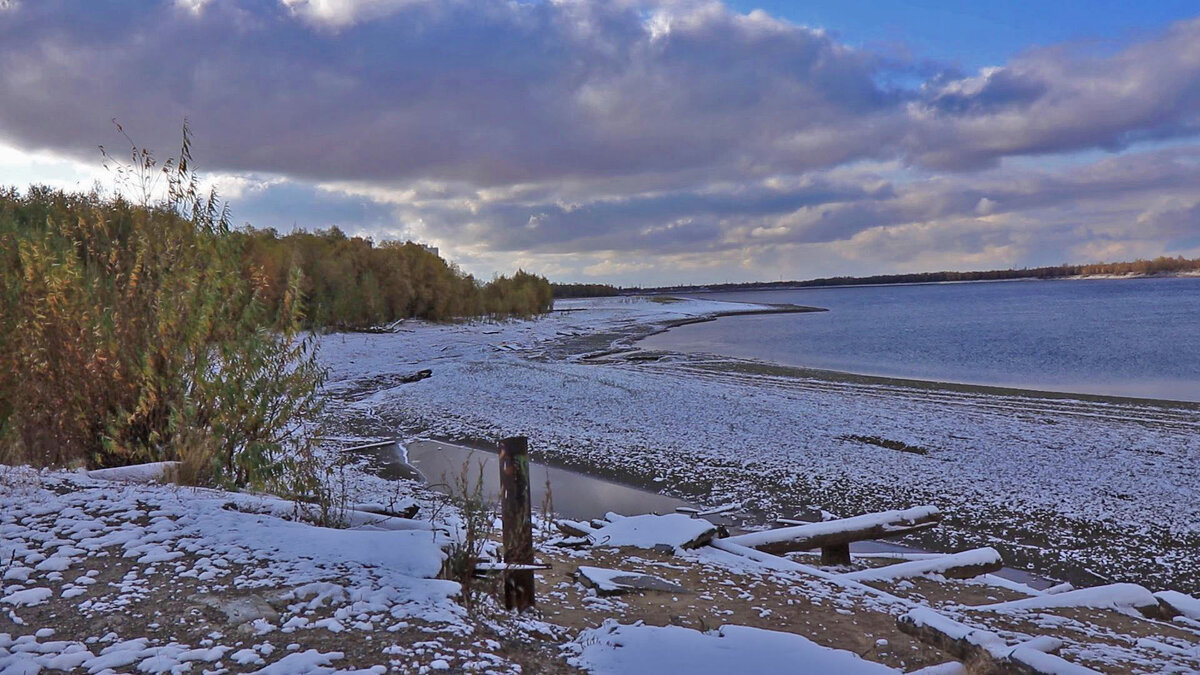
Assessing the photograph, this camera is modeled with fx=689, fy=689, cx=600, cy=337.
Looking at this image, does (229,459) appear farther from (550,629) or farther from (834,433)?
(834,433)

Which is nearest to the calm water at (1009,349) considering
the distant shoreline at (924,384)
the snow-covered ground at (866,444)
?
the distant shoreline at (924,384)

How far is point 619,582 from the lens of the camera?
497cm

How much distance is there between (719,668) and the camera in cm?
334

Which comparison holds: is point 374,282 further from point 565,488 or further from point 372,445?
point 565,488

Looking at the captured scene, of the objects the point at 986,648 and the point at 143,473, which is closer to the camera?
the point at 986,648

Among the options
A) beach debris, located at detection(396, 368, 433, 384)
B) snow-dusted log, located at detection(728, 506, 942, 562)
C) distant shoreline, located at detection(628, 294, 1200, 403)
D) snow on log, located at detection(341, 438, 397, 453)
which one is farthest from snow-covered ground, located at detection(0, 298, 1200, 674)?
beach debris, located at detection(396, 368, 433, 384)

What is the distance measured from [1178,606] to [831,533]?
288 centimetres

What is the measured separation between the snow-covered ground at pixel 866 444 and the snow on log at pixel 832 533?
1.46 metres

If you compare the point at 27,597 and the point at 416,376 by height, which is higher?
the point at 27,597

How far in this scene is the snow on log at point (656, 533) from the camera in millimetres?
6332

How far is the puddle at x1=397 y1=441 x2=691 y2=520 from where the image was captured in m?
10.0

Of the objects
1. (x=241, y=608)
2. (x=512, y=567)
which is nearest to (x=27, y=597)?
(x=241, y=608)

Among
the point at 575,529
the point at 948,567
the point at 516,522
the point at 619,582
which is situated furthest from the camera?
the point at 575,529

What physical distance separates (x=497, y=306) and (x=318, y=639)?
196 ft
